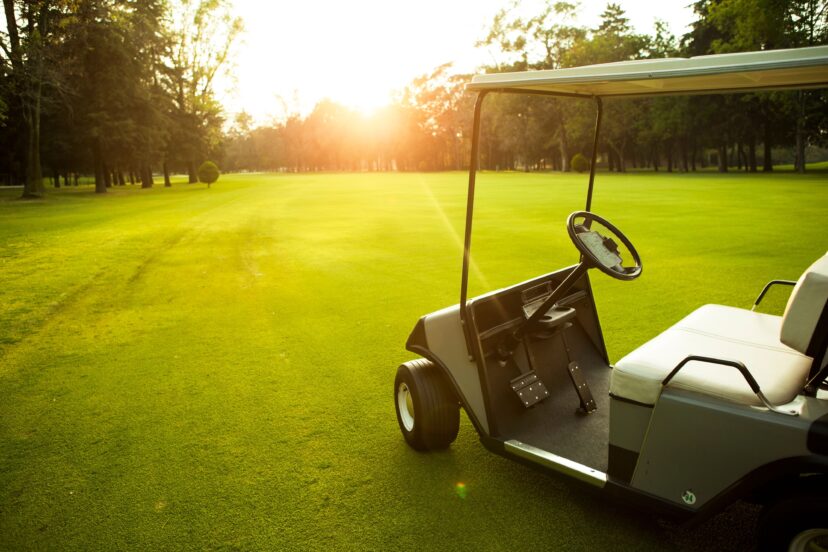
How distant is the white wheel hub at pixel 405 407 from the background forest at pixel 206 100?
85.4 ft

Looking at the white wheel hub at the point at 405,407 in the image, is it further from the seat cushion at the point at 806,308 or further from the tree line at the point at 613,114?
the tree line at the point at 613,114

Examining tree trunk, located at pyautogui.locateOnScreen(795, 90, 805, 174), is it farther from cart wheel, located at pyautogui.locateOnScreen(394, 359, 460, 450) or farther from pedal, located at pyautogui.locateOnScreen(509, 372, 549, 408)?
cart wheel, located at pyautogui.locateOnScreen(394, 359, 460, 450)

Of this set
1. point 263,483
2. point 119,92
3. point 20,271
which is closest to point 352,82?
point 119,92

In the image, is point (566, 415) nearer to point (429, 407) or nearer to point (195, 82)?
point (429, 407)

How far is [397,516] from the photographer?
2.96 metres

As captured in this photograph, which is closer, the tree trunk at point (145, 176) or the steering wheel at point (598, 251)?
the steering wheel at point (598, 251)

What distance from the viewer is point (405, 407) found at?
3744 mm

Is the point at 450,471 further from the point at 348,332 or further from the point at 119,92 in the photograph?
the point at 119,92

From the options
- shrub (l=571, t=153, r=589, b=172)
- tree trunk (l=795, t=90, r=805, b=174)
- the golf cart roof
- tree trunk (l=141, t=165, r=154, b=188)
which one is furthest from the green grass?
shrub (l=571, t=153, r=589, b=172)

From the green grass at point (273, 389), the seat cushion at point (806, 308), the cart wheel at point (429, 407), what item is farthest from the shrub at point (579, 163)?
the seat cushion at point (806, 308)

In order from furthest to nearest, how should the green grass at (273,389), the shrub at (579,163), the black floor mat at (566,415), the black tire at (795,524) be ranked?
the shrub at (579,163)
the black floor mat at (566,415)
the green grass at (273,389)
the black tire at (795,524)

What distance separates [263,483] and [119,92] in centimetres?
3662

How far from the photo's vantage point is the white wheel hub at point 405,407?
12.0 feet

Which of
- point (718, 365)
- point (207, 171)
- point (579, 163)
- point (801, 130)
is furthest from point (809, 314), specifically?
point (579, 163)
